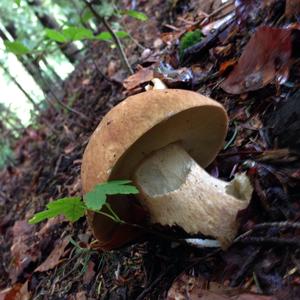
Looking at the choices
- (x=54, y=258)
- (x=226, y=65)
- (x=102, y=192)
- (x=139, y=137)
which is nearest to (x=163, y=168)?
(x=139, y=137)

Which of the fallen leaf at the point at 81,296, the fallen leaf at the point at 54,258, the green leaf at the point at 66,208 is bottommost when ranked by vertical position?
the fallen leaf at the point at 54,258

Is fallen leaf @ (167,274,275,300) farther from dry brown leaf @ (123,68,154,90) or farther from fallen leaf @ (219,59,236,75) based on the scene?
dry brown leaf @ (123,68,154,90)

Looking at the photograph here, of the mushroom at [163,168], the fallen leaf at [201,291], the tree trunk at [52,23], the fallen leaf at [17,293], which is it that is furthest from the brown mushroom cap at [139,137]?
the tree trunk at [52,23]

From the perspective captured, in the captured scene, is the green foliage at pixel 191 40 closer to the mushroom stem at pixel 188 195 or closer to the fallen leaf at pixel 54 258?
the mushroom stem at pixel 188 195

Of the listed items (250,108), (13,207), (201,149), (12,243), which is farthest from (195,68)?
(13,207)

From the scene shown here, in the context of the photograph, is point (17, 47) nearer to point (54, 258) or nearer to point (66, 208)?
point (54, 258)

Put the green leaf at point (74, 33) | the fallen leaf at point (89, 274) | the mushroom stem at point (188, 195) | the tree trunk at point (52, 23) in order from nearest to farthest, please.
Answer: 1. the mushroom stem at point (188, 195)
2. the fallen leaf at point (89, 274)
3. the green leaf at point (74, 33)
4. the tree trunk at point (52, 23)
